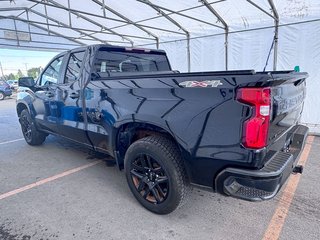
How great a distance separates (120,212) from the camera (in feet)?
8.74

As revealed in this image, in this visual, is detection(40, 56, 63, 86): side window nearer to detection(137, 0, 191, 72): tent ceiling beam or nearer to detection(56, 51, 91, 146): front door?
detection(56, 51, 91, 146): front door

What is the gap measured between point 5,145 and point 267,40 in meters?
7.70

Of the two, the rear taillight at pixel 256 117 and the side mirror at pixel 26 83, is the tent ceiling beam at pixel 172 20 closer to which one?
the side mirror at pixel 26 83

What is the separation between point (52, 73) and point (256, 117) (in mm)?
3665

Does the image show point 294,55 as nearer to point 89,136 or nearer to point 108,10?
point 89,136

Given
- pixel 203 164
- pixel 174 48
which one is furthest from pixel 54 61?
pixel 174 48

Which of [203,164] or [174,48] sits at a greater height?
[174,48]

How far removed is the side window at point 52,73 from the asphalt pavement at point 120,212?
1.54 metres

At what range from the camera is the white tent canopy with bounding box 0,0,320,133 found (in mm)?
6438

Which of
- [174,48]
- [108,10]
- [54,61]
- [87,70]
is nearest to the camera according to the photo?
[87,70]

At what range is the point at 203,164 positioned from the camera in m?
2.10

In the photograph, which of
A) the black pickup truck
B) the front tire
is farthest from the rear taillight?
the front tire

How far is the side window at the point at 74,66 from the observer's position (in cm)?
343

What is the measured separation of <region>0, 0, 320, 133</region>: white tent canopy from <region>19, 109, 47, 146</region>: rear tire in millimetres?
4685
